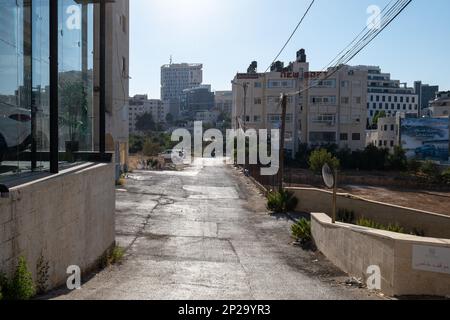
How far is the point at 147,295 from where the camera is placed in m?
6.86

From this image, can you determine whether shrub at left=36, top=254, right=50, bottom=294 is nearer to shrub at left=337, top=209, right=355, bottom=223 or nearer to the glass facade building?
the glass facade building

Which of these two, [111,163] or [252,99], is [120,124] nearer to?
[111,163]

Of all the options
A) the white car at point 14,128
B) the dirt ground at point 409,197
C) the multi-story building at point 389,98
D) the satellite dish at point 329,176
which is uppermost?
the multi-story building at point 389,98

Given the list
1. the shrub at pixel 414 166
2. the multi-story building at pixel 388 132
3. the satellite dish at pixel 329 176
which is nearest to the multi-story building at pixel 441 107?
the multi-story building at pixel 388 132

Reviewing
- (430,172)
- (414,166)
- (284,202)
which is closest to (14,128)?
(284,202)

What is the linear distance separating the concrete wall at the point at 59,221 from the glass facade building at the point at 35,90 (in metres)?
0.58

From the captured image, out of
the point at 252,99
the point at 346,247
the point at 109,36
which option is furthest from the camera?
the point at 252,99

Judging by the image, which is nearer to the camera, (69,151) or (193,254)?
(69,151)

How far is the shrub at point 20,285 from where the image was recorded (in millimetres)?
5418

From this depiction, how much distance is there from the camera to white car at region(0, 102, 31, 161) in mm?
7086

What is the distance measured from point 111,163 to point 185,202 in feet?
34.0

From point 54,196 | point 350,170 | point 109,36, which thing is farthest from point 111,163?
point 350,170

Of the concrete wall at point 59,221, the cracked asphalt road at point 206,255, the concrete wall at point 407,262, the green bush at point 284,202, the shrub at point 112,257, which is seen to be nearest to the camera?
the concrete wall at point 59,221

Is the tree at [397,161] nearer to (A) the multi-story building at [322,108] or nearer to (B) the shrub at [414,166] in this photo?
(B) the shrub at [414,166]
